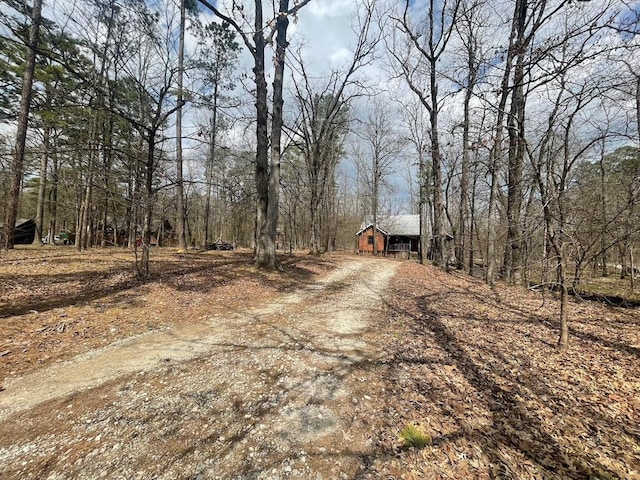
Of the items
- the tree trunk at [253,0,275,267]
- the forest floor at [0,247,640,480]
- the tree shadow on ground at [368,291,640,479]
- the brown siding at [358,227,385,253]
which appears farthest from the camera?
the brown siding at [358,227,385,253]

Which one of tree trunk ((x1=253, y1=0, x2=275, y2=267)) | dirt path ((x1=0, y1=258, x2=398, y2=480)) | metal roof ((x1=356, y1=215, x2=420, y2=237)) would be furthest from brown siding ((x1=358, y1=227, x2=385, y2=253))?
dirt path ((x1=0, y1=258, x2=398, y2=480))

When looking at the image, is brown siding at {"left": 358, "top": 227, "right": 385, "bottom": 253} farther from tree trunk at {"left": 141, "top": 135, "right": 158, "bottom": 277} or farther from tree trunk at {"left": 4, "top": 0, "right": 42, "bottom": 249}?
tree trunk at {"left": 4, "top": 0, "right": 42, "bottom": 249}

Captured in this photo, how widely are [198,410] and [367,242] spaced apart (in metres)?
34.0

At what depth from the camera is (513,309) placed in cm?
696

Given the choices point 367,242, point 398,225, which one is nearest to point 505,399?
point 367,242

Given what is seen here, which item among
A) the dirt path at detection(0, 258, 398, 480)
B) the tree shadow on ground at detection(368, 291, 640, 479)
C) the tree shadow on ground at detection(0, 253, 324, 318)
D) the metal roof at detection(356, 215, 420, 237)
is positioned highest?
the metal roof at detection(356, 215, 420, 237)

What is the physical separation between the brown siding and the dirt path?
31252 millimetres

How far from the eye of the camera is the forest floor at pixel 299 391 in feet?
7.38

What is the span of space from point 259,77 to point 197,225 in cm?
3257

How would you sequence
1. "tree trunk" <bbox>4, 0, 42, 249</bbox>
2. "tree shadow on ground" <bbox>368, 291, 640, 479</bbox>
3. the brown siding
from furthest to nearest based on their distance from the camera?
the brown siding, "tree trunk" <bbox>4, 0, 42, 249</bbox>, "tree shadow on ground" <bbox>368, 291, 640, 479</bbox>

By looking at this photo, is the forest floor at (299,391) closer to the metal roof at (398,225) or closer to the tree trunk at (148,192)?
the tree trunk at (148,192)

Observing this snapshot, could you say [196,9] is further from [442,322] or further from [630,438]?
[630,438]

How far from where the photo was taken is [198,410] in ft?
9.09

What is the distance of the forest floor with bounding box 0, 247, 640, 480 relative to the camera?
7.38 ft
